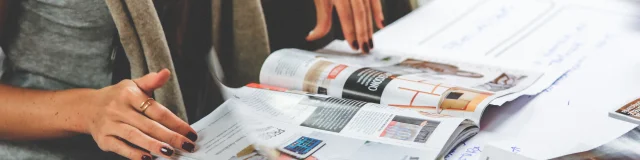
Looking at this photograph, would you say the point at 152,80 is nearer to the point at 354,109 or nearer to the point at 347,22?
the point at 354,109

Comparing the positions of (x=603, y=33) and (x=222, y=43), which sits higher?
(x=603, y=33)

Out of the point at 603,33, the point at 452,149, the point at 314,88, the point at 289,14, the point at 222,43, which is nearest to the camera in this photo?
the point at 452,149

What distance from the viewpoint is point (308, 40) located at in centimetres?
110

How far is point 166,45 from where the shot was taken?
32.3 inches

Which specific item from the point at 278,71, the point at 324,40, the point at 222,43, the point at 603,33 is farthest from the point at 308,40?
the point at 603,33

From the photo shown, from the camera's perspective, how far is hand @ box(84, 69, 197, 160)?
0.61 m

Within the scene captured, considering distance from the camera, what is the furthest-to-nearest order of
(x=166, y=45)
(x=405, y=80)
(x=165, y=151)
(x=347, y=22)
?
(x=347, y=22), (x=166, y=45), (x=405, y=80), (x=165, y=151)

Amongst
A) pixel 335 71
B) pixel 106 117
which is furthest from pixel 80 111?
pixel 335 71

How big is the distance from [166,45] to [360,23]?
0.26 metres

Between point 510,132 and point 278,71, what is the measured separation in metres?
0.27

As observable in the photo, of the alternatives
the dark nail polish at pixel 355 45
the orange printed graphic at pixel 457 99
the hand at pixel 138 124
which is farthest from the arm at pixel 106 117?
the dark nail polish at pixel 355 45

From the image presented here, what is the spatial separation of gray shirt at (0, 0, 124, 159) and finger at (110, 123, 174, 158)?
207 mm

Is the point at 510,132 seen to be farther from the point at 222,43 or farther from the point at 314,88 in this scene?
the point at 222,43

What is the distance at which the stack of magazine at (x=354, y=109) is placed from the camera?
1.93 feet
